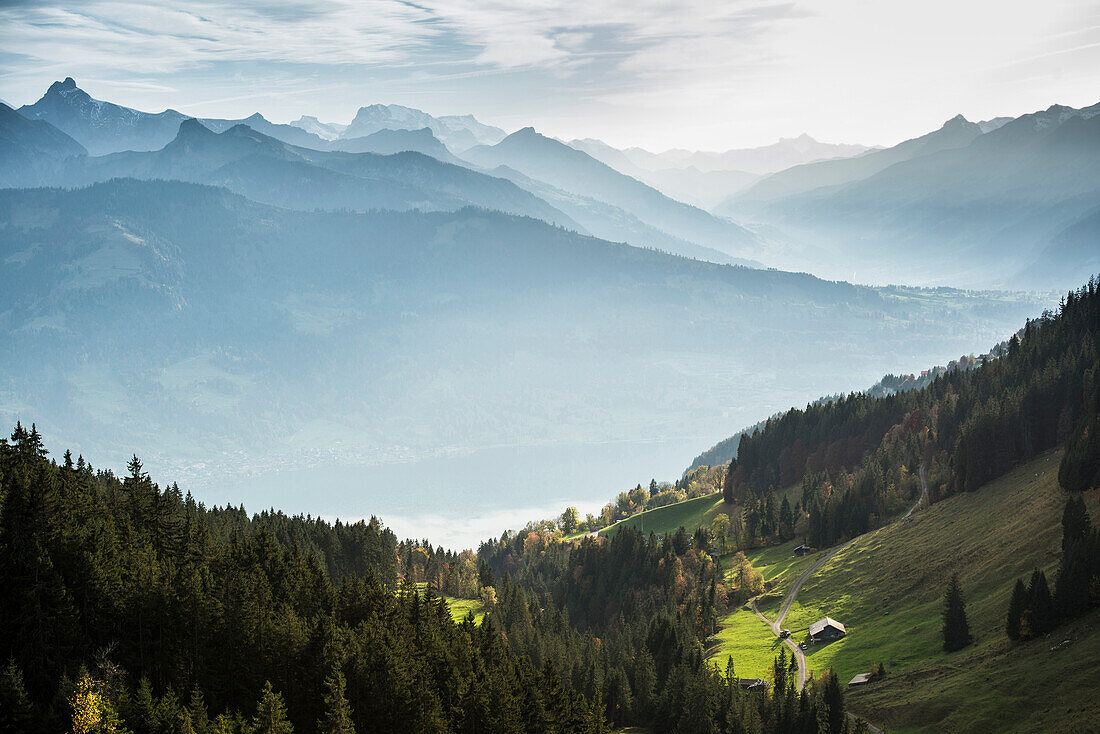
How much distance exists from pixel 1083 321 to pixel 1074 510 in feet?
258

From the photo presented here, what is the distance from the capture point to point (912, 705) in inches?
2921

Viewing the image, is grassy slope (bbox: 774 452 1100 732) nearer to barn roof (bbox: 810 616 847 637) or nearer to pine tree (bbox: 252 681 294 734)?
barn roof (bbox: 810 616 847 637)

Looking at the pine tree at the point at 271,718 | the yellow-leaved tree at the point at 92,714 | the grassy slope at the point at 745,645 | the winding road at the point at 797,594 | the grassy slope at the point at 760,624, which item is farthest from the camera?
the grassy slope at the point at 760,624

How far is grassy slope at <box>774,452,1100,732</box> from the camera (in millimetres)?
65938

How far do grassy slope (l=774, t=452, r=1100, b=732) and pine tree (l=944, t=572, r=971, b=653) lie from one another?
129cm

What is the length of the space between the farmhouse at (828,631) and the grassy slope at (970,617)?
5.16ft

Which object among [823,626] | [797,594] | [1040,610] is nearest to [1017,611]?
[1040,610]

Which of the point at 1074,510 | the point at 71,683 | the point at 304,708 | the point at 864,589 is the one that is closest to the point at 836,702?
the point at 1074,510

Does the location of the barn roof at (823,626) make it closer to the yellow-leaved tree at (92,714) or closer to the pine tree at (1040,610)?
the pine tree at (1040,610)

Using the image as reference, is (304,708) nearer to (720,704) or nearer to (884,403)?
(720,704)

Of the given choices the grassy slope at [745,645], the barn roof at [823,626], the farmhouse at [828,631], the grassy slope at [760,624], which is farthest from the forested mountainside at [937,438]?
the farmhouse at [828,631]

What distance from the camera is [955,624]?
8406 cm

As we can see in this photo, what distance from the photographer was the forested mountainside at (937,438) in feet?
413

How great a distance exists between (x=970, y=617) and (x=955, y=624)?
4187 millimetres
